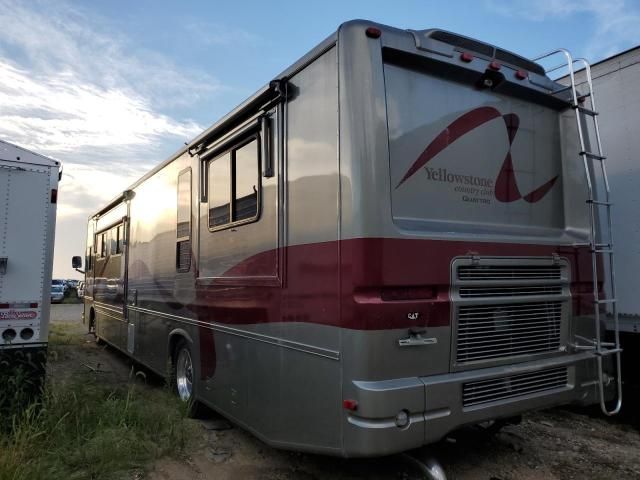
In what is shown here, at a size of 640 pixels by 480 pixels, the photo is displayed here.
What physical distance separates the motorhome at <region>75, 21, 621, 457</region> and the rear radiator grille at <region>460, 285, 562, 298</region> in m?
0.02

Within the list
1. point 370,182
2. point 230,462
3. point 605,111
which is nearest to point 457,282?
point 370,182

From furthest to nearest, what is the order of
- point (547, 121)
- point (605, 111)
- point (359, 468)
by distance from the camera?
point (605, 111) → point (547, 121) → point (359, 468)

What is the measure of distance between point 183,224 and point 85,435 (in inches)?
89.4

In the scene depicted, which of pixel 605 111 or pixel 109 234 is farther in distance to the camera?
pixel 109 234

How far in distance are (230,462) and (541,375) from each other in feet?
8.28

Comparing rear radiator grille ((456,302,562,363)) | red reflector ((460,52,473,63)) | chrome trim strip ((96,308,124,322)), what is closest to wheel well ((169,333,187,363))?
chrome trim strip ((96,308,124,322))

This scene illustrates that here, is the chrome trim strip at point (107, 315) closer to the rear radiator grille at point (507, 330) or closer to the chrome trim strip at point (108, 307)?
the chrome trim strip at point (108, 307)

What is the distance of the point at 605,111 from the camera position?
5.23 m

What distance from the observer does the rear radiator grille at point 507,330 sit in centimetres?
338

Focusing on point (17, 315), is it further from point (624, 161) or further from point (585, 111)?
point (624, 161)

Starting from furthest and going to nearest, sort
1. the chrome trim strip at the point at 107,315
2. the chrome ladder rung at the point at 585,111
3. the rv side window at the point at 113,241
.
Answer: the rv side window at the point at 113,241 < the chrome trim strip at the point at 107,315 < the chrome ladder rung at the point at 585,111

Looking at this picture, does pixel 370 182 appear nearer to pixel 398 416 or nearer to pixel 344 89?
pixel 344 89

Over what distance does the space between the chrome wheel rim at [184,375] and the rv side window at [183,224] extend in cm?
97

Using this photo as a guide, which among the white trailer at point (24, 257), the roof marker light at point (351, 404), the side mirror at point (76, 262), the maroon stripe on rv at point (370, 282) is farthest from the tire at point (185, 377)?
the side mirror at point (76, 262)
